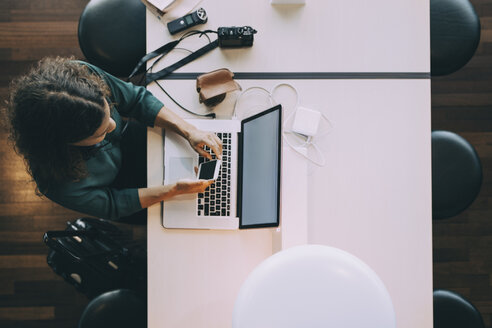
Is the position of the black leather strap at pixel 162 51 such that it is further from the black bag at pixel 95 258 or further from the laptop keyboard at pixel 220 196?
the black bag at pixel 95 258

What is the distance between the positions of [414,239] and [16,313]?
2214mm

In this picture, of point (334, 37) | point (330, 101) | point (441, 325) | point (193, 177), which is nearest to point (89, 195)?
point (193, 177)

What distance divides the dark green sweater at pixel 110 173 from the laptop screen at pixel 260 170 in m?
0.37

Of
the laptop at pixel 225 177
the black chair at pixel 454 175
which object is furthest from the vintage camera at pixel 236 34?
the black chair at pixel 454 175

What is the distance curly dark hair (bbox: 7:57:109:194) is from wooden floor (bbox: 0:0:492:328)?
1086 millimetres

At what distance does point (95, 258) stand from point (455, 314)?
154 centimetres

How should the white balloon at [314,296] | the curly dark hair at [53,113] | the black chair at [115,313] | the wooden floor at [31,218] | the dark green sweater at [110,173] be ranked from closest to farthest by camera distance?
the white balloon at [314,296], the curly dark hair at [53,113], the dark green sweater at [110,173], the black chair at [115,313], the wooden floor at [31,218]

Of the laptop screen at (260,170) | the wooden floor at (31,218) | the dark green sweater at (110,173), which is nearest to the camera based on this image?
the laptop screen at (260,170)

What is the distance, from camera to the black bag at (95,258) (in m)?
1.49

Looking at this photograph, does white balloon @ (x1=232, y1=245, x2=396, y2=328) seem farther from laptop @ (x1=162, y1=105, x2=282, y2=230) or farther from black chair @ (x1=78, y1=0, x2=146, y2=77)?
black chair @ (x1=78, y1=0, x2=146, y2=77)

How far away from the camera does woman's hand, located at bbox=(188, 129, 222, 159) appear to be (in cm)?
130

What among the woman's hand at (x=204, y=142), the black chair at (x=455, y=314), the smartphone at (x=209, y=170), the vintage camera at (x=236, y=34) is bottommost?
the black chair at (x=455, y=314)

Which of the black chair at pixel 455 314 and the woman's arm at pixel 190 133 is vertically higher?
the woman's arm at pixel 190 133

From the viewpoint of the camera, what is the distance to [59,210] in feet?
6.73
